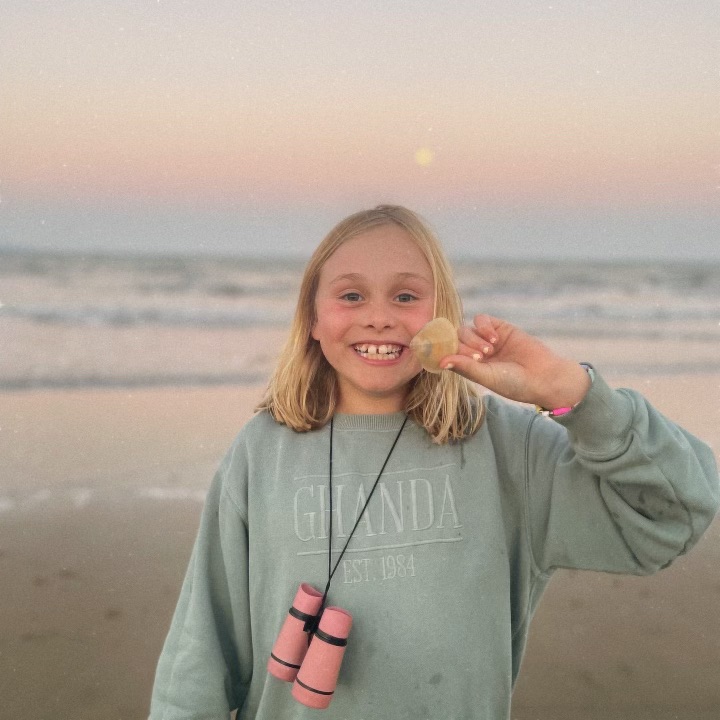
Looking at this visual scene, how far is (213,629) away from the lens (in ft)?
7.45

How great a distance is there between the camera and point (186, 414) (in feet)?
20.5

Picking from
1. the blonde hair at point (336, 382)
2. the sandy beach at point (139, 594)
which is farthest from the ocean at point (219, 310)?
the blonde hair at point (336, 382)

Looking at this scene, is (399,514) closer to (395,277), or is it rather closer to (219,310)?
(395,277)

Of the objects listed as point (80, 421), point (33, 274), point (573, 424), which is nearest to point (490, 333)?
point (573, 424)

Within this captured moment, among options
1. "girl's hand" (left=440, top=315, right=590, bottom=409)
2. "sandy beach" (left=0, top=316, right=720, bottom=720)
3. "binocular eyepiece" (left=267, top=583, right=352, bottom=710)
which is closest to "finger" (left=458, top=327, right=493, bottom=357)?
"girl's hand" (left=440, top=315, right=590, bottom=409)

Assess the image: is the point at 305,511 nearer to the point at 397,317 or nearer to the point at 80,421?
the point at 397,317

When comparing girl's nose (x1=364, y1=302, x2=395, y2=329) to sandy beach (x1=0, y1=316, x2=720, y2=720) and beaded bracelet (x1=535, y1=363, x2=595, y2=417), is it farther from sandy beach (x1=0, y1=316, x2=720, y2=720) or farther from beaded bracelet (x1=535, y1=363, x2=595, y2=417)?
sandy beach (x1=0, y1=316, x2=720, y2=720)

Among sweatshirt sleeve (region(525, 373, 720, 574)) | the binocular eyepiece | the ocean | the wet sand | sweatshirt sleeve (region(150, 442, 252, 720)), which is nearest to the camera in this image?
sweatshirt sleeve (region(525, 373, 720, 574))

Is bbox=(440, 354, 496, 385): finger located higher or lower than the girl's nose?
lower

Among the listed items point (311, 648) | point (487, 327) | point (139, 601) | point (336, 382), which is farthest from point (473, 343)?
point (139, 601)

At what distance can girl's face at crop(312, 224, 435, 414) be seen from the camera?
7.44 feet

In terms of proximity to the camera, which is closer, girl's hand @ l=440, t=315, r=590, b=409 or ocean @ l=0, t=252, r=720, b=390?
girl's hand @ l=440, t=315, r=590, b=409

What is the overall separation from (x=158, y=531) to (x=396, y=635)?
8.48 feet

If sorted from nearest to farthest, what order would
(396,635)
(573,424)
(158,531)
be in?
(573,424)
(396,635)
(158,531)
